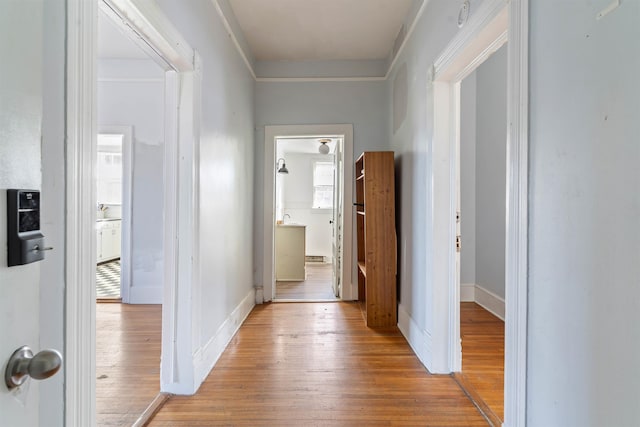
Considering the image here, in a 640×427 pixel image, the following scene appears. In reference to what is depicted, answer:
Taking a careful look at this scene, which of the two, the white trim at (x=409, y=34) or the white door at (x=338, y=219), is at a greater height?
the white trim at (x=409, y=34)

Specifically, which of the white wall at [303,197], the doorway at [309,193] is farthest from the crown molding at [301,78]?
the white wall at [303,197]

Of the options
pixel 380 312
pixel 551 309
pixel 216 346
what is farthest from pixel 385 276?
pixel 551 309

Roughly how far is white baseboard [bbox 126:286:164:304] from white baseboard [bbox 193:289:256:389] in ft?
4.09

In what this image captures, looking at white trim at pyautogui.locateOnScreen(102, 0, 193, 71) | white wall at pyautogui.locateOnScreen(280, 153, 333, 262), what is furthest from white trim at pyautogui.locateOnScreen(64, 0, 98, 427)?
white wall at pyautogui.locateOnScreen(280, 153, 333, 262)

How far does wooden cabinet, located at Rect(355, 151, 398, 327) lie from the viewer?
113 inches

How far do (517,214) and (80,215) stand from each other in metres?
1.59

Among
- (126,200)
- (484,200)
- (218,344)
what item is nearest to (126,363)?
(218,344)

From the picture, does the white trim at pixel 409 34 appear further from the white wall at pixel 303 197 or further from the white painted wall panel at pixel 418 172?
the white wall at pixel 303 197

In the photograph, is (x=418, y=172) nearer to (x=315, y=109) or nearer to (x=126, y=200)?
(x=315, y=109)

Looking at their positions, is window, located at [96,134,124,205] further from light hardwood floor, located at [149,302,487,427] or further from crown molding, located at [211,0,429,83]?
light hardwood floor, located at [149,302,487,427]

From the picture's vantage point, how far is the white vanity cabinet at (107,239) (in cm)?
Result: 591

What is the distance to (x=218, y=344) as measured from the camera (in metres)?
2.33

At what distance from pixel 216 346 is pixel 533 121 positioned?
235 cm

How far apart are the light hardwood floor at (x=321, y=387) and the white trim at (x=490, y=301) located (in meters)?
1.24
